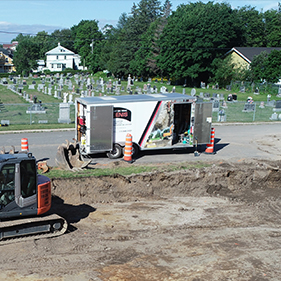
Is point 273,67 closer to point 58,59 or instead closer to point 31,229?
point 31,229

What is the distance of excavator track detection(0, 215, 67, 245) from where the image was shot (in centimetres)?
957

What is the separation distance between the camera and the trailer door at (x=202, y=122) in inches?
764

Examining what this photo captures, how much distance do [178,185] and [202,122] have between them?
17.8 feet

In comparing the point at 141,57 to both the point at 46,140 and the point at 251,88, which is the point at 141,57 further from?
the point at 46,140

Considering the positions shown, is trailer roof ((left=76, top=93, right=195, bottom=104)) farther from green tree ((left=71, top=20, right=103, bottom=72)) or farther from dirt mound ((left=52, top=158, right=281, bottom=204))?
green tree ((left=71, top=20, right=103, bottom=72))

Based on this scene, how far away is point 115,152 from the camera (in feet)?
60.5

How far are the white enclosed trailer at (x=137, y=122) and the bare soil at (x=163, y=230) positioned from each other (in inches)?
130

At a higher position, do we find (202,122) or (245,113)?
(202,122)

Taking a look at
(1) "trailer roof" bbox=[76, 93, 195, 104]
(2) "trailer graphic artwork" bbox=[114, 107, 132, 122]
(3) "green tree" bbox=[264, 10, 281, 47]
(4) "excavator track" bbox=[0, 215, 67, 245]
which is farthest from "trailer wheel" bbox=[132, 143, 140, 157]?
(3) "green tree" bbox=[264, 10, 281, 47]

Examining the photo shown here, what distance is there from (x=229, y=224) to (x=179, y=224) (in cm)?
Answer: 160

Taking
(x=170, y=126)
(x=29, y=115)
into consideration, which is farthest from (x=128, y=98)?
(x=29, y=115)

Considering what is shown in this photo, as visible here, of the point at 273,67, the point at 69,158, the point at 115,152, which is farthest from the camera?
the point at 273,67

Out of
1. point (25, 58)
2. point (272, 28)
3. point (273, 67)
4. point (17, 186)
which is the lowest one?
point (17, 186)

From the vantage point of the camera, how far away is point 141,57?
266ft
